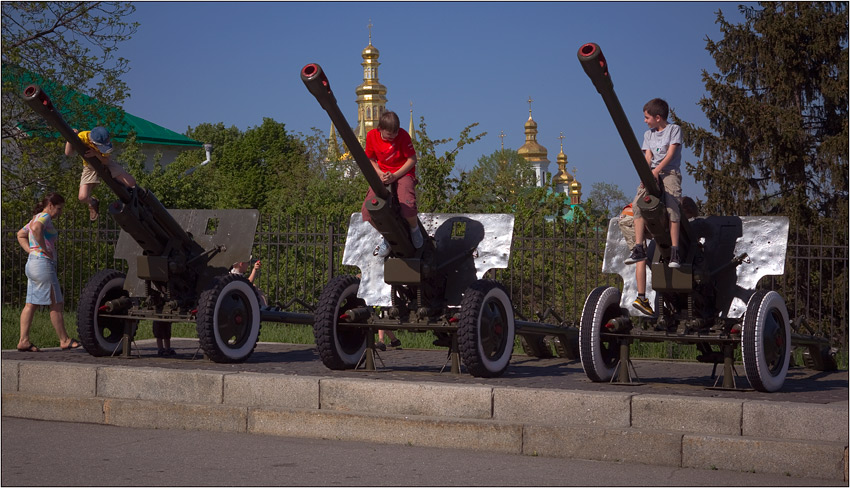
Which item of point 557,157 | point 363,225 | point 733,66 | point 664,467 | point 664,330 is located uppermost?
point 557,157

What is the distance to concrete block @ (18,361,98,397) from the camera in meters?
9.02

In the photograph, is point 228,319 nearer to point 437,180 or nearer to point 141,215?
point 141,215

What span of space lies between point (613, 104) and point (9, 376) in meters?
5.69

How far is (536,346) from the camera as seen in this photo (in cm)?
1168

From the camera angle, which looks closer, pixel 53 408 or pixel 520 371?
pixel 53 408

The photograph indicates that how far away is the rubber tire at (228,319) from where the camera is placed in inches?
387

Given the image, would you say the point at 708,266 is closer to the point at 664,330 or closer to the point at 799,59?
the point at 664,330

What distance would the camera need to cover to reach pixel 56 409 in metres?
8.91

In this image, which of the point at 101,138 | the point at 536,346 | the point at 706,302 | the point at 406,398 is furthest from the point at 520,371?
the point at 101,138

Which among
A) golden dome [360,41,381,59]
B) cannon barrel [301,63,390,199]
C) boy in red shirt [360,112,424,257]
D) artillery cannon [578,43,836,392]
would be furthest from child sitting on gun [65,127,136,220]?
golden dome [360,41,381,59]

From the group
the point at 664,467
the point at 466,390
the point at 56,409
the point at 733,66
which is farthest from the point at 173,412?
the point at 733,66

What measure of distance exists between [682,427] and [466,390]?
1540mm

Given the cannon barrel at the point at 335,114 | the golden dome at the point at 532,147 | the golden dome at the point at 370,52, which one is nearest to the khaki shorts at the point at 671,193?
the cannon barrel at the point at 335,114

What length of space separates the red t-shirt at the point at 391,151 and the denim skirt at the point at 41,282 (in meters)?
4.25
